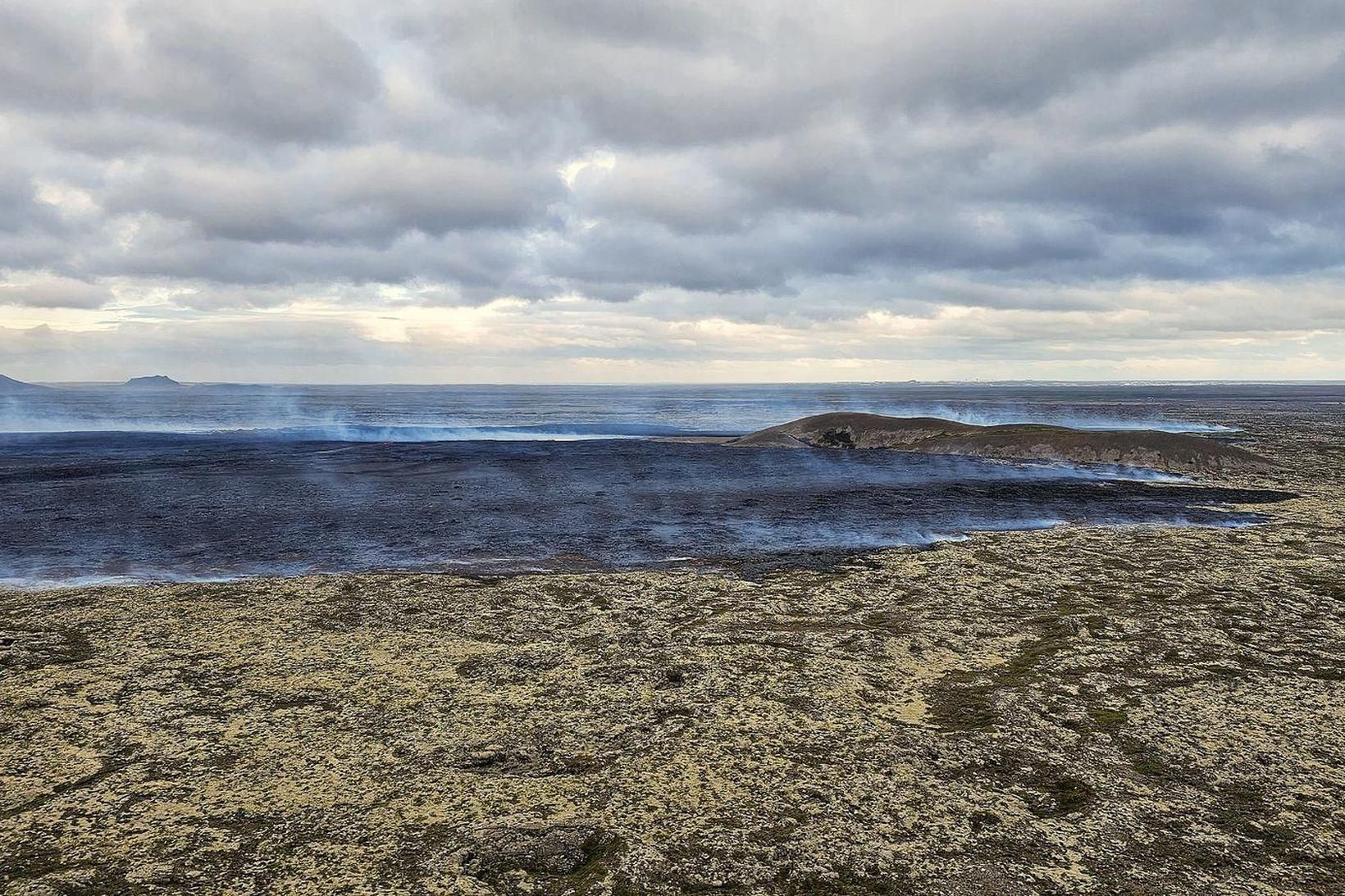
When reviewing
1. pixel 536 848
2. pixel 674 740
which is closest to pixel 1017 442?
pixel 674 740

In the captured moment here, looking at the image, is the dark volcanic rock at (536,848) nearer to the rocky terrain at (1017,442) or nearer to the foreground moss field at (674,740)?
the foreground moss field at (674,740)

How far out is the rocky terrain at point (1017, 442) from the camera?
29219mm

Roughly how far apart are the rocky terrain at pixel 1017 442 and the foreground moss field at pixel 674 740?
21.3m

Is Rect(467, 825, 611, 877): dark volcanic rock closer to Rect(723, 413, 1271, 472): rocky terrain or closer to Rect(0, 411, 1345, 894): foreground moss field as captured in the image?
Rect(0, 411, 1345, 894): foreground moss field

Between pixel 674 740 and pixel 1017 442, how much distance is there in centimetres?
3295

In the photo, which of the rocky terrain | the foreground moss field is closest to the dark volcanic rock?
the foreground moss field

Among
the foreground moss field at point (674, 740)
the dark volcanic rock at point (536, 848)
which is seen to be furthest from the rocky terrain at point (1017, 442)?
the dark volcanic rock at point (536, 848)

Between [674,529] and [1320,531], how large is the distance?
12.3 m

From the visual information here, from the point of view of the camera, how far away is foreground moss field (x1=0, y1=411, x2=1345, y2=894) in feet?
14.7

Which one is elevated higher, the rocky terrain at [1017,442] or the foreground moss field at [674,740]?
the rocky terrain at [1017,442]

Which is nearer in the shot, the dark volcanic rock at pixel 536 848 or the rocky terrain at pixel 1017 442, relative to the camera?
the dark volcanic rock at pixel 536 848

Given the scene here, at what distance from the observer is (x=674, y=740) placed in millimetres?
6066

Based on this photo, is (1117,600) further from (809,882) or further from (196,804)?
(196,804)

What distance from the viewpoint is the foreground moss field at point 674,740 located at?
4.49m
